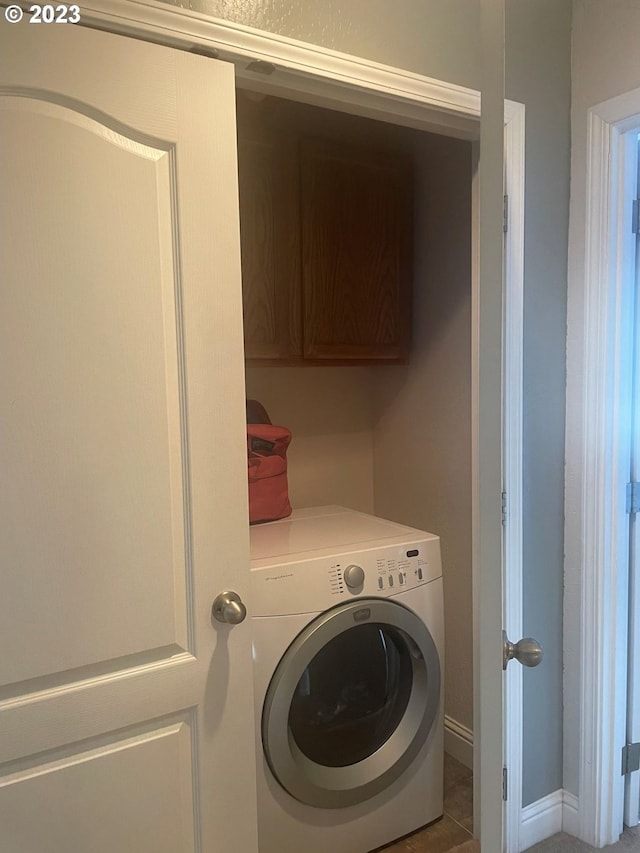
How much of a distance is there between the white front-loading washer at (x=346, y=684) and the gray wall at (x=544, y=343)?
0.90 feet

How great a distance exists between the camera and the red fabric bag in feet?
6.38

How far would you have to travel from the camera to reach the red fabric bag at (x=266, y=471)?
6.38 ft

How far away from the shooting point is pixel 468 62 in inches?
59.5

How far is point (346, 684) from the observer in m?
1.72

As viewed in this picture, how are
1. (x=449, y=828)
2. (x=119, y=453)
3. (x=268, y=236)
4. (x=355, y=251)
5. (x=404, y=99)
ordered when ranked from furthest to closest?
(x=355, y=251)
(x=268, y=236)
(x=449, y=828)
(x=404, y=99)
(x=119, y=453)

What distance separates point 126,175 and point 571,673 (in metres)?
1.71

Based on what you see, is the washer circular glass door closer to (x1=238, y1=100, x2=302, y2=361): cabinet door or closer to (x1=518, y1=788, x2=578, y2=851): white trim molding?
(x1=518, y1=788, x2=578, y2=851): white trim molding

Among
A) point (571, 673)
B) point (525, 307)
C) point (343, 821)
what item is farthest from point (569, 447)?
point (343, 821)

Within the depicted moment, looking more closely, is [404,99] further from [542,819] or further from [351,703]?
[542,819]

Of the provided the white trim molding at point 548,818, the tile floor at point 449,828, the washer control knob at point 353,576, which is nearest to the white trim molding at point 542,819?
the white trim molding at point 548,818

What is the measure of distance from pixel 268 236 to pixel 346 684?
140 centimetres

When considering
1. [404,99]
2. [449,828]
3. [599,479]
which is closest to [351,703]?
[449,828]

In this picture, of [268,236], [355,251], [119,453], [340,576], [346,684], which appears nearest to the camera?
[119,453]

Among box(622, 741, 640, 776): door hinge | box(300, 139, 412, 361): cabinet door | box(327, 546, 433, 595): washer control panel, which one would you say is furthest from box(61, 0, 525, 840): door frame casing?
box(300, 139, 412, 361): cabinet door
